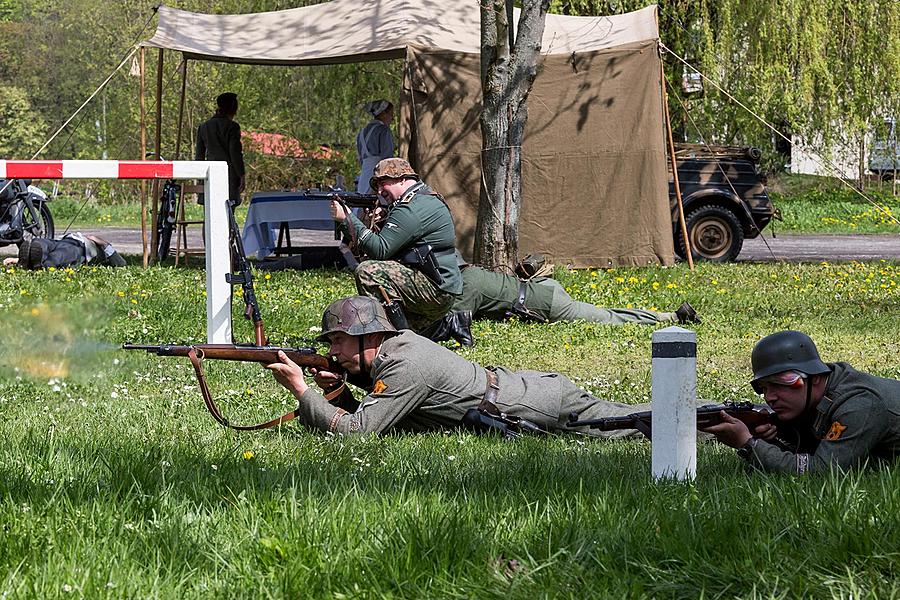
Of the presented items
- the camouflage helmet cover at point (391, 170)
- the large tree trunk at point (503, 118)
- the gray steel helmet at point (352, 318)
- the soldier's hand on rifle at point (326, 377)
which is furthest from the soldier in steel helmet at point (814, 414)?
the large tree trunk at point (503, 118)

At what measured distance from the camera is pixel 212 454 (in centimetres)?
545

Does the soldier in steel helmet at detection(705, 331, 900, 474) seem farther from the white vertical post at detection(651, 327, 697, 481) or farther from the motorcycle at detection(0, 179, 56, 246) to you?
the motorcycle at detection(0, 179, 56, 246)

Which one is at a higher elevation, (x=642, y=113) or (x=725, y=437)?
(x=642, y=113)

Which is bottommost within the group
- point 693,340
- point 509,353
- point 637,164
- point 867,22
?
point 509,353

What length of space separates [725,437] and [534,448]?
1.15 meters

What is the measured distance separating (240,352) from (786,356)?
106 inches

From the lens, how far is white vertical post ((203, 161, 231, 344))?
316 inches

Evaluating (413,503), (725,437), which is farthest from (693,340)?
(413,503)

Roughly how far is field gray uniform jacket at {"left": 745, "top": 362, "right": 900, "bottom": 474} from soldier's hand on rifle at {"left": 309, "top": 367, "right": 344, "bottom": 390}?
233 centimetres

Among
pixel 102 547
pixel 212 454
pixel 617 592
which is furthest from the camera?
pixel 212 454

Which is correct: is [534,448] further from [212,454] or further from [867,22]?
[867,22]

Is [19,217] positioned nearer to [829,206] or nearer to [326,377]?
[326,377]

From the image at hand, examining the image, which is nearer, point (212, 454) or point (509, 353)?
point (212, 454)

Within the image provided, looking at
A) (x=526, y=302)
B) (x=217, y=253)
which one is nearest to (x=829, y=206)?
(x=526, y=302)
